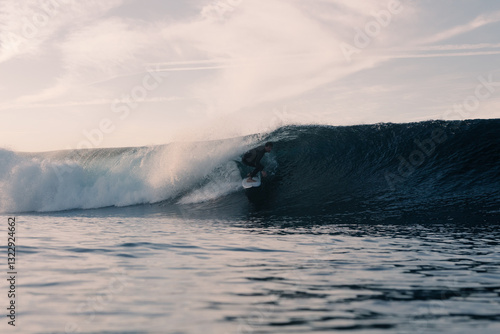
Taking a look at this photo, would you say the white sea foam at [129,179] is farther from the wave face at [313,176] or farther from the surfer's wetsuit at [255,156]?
the surfer's wetsuit at [255,156]

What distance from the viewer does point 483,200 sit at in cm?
1059

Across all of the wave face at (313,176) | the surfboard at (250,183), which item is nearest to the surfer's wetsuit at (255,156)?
the surfboard at (250,183)

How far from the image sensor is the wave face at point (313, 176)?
11117 millimetres

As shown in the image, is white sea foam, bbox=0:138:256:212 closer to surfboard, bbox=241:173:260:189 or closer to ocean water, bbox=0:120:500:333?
ocean water, bbox=0:120:500:333

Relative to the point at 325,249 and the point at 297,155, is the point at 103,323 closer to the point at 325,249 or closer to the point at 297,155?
the point at 325,249

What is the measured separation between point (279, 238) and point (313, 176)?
722 centimetres

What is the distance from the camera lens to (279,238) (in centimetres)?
734

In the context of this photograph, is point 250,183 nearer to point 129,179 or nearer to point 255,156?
point 255,156

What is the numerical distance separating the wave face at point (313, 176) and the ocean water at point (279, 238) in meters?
0.06

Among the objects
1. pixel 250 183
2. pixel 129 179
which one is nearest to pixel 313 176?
pixel 250 183

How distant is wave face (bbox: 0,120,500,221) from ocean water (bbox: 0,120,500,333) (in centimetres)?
6

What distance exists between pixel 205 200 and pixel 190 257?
849 centimetres

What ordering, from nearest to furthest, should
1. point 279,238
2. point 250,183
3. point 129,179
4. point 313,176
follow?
point 279,238, point 250,183, point 313,176, point 129,179

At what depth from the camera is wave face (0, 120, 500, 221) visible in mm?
11117
